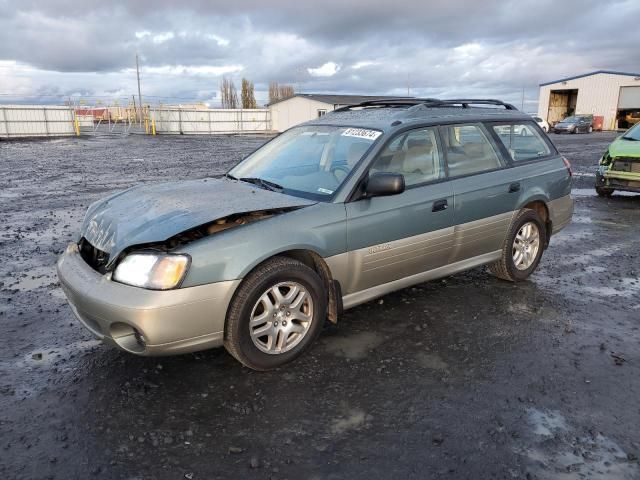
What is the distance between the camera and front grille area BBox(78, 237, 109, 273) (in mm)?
3309

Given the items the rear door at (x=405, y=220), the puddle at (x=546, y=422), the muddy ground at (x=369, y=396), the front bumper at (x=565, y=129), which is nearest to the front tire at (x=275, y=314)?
the muddy ground at (x=369, y=396)

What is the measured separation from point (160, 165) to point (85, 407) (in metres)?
14.8

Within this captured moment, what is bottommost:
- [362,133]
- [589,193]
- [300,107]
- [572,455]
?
[572,455]

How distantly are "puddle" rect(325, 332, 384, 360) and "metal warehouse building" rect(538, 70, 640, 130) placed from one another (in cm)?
5060

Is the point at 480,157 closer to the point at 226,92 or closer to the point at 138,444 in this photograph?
the point at 138,444

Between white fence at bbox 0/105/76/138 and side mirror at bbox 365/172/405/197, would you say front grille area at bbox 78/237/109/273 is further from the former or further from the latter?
white fence at bbox 0/105/76/138

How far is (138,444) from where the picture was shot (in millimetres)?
2664

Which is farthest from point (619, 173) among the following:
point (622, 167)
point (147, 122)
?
point (147, 122)

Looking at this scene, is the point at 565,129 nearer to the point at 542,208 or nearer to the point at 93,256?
the point at 542,208

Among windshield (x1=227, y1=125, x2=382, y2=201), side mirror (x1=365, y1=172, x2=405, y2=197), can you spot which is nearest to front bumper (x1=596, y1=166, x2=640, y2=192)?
windshield (x1=227, y1=125, x2=382, y2=201)

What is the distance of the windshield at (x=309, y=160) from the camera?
12.8ft

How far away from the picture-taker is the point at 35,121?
34.6m

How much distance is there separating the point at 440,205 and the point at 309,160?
1169mm

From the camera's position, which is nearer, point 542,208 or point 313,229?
point 313,229
